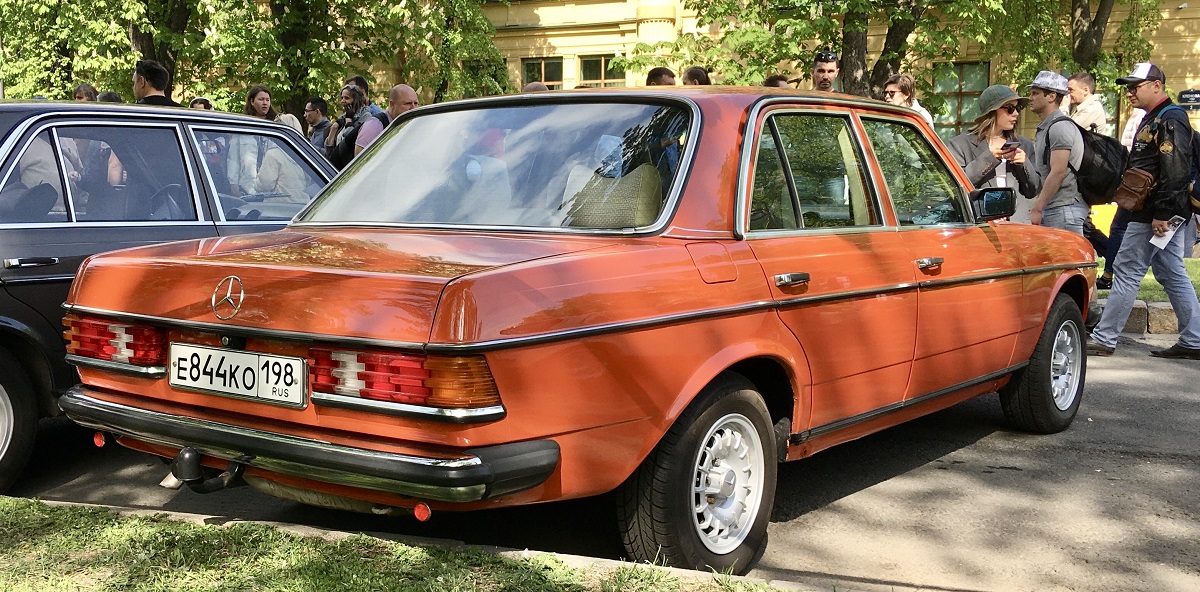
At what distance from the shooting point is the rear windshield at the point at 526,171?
4094mm

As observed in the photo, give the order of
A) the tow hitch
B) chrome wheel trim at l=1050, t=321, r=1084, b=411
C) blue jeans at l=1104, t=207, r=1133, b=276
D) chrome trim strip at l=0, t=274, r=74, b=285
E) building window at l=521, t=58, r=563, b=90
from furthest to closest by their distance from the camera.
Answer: building window at l=521, t=58, r=563, b=90, blue jeans at l=1104, t=207, r=1133, b=276, chrome wheel trim at l=1050, t=321, r=1084, b=411, chrome trim strip at l=0, t=274, r=74, b=285, the tow hitch

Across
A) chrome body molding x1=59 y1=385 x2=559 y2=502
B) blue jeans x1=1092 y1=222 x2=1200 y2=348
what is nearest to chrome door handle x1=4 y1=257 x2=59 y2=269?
chrome body molding x1=59 y1=385 x2=559 y2=502

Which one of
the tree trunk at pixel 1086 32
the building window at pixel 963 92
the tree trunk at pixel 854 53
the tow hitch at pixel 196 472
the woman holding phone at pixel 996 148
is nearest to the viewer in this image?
the tow hitch at pixel 196 472

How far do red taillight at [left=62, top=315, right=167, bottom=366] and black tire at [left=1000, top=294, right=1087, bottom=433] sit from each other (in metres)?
4.21

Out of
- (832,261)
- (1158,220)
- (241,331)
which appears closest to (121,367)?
(241,331)

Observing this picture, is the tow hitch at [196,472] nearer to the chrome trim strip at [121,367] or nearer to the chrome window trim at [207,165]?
the chrome trim strip at [121,367]

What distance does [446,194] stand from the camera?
4.41m

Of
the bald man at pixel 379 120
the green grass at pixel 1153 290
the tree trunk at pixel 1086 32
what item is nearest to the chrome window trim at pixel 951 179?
the green grass at pixel 1153 290

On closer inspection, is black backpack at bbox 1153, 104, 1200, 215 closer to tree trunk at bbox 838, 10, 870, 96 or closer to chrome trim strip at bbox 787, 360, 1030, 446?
chrome trim strip at bbox 787, 360, 1030, 446

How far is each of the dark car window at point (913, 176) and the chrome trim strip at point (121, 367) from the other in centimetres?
294

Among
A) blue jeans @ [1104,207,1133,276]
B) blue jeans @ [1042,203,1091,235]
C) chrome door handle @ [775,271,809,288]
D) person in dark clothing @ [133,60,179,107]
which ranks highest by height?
person in dark clothing @ [133,60,179,107]

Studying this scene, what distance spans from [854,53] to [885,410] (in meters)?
15.9

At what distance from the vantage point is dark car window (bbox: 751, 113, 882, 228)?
4.61m

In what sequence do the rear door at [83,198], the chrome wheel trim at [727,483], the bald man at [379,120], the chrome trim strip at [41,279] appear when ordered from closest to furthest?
the chrome wheel trim at [727,483]
the chrome trim strip at [41,279]
the rear door at [83,198]
the bald man at [379,120]
